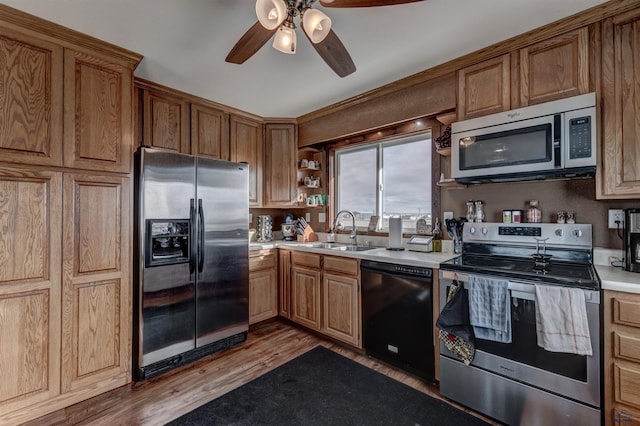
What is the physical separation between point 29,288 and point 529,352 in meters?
2.97

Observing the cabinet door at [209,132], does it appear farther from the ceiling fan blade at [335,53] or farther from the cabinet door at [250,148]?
the ceiling fan blade at [335,53]

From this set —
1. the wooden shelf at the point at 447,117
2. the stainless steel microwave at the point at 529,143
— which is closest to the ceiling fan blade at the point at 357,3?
the stainless steel microwave at the point at 529,143

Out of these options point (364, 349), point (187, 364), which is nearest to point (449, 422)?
point (364, 349)

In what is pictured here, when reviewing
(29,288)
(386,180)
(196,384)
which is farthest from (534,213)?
(29,288)

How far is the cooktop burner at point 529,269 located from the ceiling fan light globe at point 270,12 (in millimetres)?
1746

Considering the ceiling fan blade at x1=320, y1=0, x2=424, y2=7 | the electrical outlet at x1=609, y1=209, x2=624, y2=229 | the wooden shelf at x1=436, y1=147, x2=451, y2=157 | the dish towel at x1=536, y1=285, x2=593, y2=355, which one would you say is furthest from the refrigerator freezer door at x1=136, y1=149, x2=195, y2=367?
the electrical outlet at x1=609, y1=209, x2=624, y2=229

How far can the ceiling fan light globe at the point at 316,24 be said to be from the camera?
4.85 ft

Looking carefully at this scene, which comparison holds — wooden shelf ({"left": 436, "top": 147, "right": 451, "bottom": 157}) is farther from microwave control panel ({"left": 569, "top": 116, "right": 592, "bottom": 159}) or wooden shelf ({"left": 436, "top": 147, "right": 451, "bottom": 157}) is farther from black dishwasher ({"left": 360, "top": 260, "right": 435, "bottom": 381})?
black dishwasher ({"left": 360, "top": 260, "right": 435, "bottom": 381})

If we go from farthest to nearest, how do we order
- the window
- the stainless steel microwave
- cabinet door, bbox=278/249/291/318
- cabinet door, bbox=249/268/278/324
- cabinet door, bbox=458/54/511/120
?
1. cabinet door, bbox=278/249/291/318
2. cabinet door, bbox=249/268/278/324
3. the window
4. cabinet door, bbox=458/54/511/120
5. the stainless steel microwave

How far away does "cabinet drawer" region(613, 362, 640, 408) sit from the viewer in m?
1.41

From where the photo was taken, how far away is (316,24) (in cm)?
151

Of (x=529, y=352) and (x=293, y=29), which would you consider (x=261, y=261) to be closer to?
(x=293, y=29)

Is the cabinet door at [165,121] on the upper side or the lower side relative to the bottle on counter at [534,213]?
upper

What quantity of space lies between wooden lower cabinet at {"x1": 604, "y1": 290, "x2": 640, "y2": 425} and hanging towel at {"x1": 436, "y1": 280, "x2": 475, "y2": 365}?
62cm
